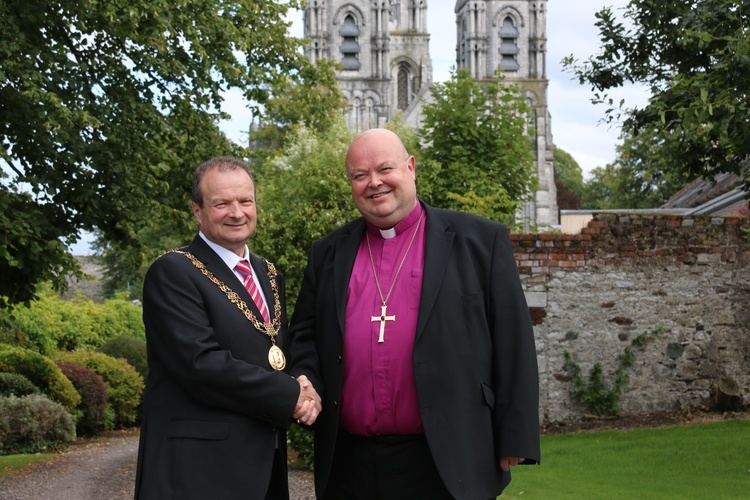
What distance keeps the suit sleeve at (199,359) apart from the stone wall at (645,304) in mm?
10817

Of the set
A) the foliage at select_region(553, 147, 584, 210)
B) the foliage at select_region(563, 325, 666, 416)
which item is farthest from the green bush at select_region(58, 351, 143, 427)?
the foliage at select_region(553, 147, 584, 210)

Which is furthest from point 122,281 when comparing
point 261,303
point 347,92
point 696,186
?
point 261,303

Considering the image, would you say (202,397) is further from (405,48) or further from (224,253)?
(405,48)

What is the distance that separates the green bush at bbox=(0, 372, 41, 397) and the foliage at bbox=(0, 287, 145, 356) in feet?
10.3

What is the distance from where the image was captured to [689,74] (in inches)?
436

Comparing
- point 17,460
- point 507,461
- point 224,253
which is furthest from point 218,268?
point 17,460

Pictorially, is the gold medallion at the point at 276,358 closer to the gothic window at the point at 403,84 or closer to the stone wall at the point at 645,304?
the stone wall at the point at 645,304

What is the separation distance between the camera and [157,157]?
13.9 m

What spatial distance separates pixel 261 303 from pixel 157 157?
9.25m

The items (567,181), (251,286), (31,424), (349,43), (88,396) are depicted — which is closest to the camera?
(251,286)

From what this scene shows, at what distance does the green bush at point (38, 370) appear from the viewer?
18656 mm

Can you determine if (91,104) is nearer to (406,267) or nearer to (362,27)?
(406,267)

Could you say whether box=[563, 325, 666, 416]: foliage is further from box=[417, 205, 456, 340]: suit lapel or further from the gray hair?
the gray hair

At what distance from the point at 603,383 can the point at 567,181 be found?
80.3 metres
